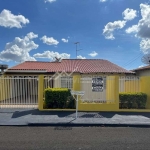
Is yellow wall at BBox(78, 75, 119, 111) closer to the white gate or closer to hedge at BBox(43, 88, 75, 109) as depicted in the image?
hedge at BBox(43, 88, 75, 109)

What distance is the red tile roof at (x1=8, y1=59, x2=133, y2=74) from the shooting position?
59.1ft

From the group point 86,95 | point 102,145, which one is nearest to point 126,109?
point 86,95

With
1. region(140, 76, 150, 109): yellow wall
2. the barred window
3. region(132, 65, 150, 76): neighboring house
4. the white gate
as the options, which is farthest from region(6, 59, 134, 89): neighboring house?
region(140, 76, 150, 109): yellow wall

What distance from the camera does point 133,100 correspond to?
36.0 feet

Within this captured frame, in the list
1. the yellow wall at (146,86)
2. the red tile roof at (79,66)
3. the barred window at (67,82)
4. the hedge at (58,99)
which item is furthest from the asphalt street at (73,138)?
the red tile roof at (79,66)

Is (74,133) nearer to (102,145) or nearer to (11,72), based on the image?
(102,145)

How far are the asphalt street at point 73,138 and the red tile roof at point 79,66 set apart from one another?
10898mm

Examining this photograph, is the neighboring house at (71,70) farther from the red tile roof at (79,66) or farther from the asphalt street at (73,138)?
the asphalt street at (73,138)

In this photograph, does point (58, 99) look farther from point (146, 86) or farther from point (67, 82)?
point (146, 86)

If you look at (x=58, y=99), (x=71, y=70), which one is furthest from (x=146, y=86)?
(x=71, y=70)

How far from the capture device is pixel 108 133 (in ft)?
21.9

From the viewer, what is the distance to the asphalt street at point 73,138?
5242 mm

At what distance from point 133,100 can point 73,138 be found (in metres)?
6.10

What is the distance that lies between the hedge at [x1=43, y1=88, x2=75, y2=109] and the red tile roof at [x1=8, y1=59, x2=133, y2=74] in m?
7.04
